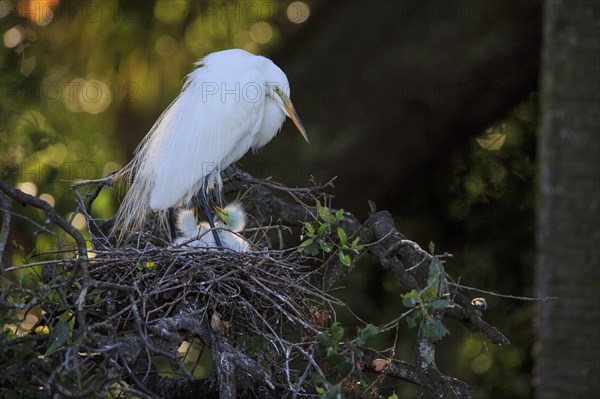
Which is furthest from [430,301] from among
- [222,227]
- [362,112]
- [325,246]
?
[362,112]

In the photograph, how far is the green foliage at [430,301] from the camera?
6.63 feet

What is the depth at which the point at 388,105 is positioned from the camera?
4059 millimetres

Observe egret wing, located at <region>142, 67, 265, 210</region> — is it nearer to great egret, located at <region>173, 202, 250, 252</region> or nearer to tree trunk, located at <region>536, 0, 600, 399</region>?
great egret, located at <region>173, 202, 250, 252</region>

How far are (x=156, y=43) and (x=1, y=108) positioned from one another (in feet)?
2.62

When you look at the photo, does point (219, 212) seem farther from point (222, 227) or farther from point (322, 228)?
point (322, 228)

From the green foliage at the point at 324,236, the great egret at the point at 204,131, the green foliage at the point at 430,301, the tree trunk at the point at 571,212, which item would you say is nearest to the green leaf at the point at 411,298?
the green foliage at the point at 430,301

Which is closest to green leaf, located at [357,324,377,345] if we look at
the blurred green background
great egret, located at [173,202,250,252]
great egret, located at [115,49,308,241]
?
great egret, located at [173,202,250,252]

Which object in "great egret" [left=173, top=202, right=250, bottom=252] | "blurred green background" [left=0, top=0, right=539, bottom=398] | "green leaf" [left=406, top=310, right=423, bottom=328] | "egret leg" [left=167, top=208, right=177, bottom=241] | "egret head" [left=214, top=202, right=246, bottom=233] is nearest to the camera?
"green leaf" [left=406, top=310, right=423, bottom=328]

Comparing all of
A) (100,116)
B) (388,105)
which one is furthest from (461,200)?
(100,116)

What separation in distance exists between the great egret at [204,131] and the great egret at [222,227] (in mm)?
57

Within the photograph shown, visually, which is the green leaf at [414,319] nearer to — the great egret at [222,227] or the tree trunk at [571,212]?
the tree trunk at [571,212]

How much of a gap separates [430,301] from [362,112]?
82.9 inches

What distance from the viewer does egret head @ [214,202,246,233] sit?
322 cm

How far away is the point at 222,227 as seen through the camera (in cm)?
319
